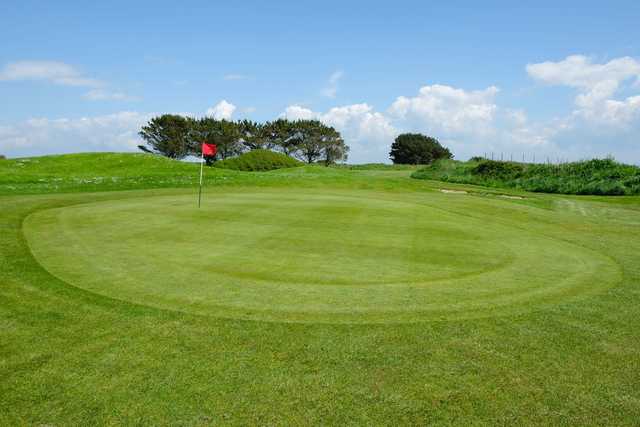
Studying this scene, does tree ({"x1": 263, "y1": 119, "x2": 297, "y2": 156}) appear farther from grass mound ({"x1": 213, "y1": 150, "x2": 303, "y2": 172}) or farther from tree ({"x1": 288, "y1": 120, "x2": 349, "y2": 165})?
grass mound ({"x1": 213, "y1": 150, "x2": 303, "y2": 172})

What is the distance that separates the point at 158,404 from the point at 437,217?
13.4m

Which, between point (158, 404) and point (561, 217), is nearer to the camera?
point (158, 404)

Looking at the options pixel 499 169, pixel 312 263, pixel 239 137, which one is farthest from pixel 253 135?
pixel 312 263

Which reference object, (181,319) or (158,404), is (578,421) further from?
(181,319)

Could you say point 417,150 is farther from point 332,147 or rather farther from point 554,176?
point 554,176

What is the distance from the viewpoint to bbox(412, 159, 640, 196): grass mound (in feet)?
109

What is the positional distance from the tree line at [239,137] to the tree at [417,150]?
22155 millimetres

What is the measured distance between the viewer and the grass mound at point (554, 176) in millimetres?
33156

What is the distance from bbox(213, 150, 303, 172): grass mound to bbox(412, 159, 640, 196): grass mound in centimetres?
2424

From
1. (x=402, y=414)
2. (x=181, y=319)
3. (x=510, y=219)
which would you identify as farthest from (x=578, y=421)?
(x=510, y=219)

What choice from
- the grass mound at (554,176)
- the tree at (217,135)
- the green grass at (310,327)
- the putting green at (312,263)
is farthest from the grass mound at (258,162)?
the green grass at (310,327)

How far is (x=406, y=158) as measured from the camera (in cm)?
12112

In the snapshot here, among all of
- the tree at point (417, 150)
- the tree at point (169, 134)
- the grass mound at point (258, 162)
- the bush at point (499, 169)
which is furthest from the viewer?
the tree at point (417, 150)

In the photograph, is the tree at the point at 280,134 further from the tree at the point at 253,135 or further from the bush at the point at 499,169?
the bush at the point at 499,169
